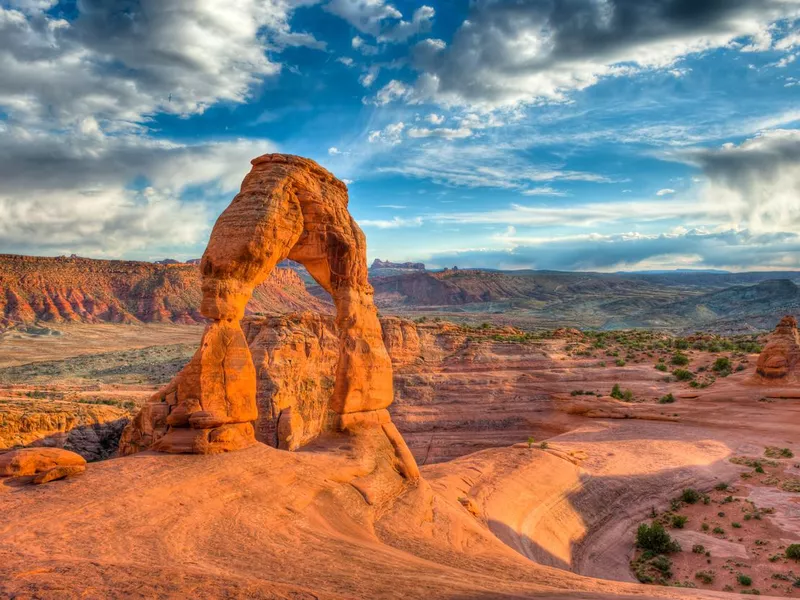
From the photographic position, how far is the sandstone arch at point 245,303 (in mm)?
11492

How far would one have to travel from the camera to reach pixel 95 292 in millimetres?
98750

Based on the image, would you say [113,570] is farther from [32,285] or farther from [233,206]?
[32,285]

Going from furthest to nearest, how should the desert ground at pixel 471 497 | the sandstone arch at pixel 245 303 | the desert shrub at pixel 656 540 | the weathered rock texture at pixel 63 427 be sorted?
the weathered rock texture at pixel 63 427 < the desert shrub at pixel 656 540 < the sandstone arch at pixel 245 303 < the desert ground at pixel 471 497

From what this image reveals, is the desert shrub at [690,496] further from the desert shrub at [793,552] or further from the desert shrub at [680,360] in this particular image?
the desert shrub at [680,360]

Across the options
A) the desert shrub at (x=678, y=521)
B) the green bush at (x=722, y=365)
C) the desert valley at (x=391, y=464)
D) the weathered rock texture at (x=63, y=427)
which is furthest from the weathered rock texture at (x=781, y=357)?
the weathered rock texture at (x=63, y=427)

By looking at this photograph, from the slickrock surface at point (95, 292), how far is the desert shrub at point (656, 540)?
87.7m

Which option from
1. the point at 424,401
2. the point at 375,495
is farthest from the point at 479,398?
the point at 375,495

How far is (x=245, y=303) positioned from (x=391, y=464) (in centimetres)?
548

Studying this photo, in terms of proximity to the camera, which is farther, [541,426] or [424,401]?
[424,401]

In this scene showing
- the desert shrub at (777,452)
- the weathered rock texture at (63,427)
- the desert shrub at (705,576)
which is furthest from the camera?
the desert shrub at (777,452)

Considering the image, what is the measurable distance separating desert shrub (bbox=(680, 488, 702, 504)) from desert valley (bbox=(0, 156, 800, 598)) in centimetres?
20

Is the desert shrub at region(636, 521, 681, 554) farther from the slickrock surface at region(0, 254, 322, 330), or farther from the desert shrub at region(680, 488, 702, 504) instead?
the slickrock surface at region(0, 254, 322, 330)

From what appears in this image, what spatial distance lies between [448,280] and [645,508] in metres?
141

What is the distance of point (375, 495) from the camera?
11.8m
